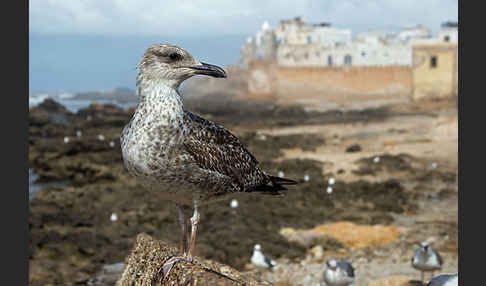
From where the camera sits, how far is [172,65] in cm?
340

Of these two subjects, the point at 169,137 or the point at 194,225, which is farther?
the point at 194,225

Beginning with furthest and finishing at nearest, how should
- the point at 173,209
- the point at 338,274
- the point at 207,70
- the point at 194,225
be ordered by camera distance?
the point at 173,209 → the point at 338,274 → the point at 194,225 → the point at 207,70

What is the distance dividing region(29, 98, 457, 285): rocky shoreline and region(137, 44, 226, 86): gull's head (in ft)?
25.5

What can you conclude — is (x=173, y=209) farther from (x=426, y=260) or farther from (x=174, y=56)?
(x=174, y=56)

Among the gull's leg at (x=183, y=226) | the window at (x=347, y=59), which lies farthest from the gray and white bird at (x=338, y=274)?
the window at (x=347, y=59)

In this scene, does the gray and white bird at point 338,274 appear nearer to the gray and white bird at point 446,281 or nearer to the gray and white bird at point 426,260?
the gray and white bird at point 426,260

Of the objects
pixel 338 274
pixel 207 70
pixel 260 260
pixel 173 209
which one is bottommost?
pixel 260 260

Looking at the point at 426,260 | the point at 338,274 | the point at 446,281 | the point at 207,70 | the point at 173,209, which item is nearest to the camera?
the point at 207,70

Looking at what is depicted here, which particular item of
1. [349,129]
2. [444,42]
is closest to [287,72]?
[444,42]

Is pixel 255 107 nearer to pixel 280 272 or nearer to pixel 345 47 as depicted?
pixel 345 47

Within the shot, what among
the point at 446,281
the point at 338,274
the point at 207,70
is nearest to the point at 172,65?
the point at 207,70

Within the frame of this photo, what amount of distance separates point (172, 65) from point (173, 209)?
11.9 meters

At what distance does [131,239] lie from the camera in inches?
502

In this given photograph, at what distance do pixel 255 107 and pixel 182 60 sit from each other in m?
53.9
